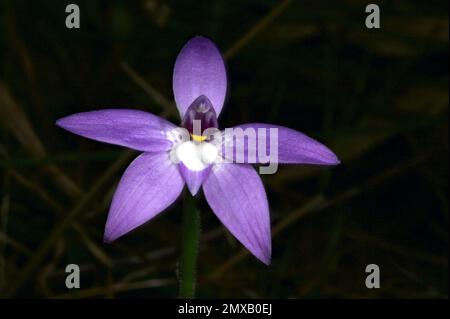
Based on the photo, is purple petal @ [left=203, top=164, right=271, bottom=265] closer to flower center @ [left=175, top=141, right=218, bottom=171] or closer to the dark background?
flower center @ [left=175, top=141, right=218, bottom=171]

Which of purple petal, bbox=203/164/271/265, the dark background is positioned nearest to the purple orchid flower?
purple petal, bbox=203/164/271/265

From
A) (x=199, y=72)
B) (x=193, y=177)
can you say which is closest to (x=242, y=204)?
(x=193, y=177)

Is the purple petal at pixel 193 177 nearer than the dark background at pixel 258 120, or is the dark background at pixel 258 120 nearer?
the purple petal at pixel 193 177

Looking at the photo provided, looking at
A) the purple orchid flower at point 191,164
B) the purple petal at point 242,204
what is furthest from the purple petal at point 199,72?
the purple petal at point 242,204

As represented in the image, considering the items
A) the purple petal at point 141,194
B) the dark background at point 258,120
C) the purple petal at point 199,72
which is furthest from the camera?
the dark background at point 258,120

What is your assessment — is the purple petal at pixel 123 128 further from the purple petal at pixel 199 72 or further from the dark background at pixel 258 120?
the dark background at pixel 258 120

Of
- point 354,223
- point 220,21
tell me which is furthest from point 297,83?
point 354,223
